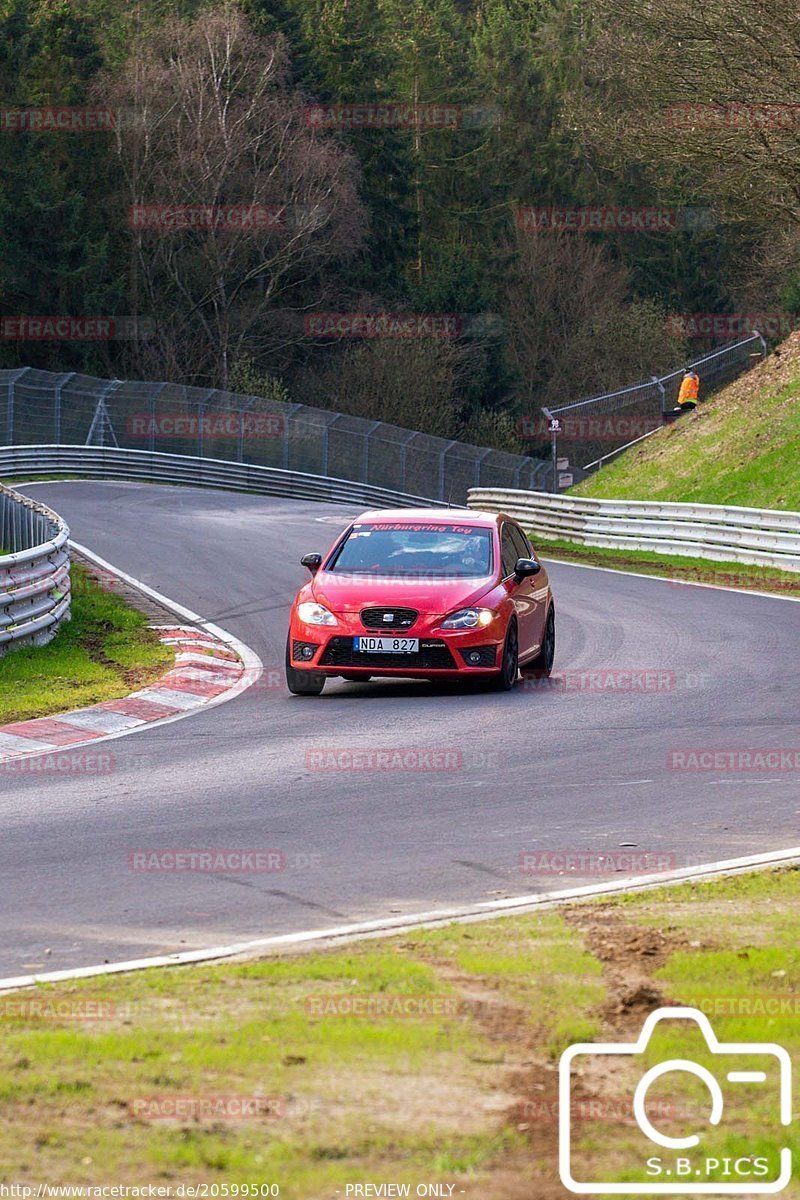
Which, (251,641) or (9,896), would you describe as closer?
(9,896)

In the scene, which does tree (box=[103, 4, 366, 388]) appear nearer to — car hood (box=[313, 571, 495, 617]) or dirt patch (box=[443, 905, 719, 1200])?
car hood (box=[313, 571, 495, 617])

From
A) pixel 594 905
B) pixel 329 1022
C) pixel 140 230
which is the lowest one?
pixel 140 230

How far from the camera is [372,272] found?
7250 cm

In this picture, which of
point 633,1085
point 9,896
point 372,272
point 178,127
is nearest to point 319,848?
point 9,896

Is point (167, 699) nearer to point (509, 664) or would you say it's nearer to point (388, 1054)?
point (509, 664)

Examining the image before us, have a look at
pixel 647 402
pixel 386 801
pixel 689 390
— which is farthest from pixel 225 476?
pixel 386 801

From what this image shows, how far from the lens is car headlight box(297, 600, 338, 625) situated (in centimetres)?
1438

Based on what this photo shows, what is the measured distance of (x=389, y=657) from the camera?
14.3m

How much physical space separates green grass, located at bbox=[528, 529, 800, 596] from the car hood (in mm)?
10244

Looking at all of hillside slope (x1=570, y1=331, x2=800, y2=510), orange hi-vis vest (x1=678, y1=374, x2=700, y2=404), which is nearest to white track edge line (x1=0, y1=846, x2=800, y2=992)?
hillside slope (x1=570, y1=331, x2=800, y2=510)

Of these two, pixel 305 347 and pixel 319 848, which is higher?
pixel 319 848

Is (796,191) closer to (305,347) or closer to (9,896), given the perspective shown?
(9,896)

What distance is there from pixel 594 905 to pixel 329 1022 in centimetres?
221

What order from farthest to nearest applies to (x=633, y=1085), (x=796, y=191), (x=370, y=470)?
(x=370, y=470) → (x=796, y=191) → (x=633, y=1085)
